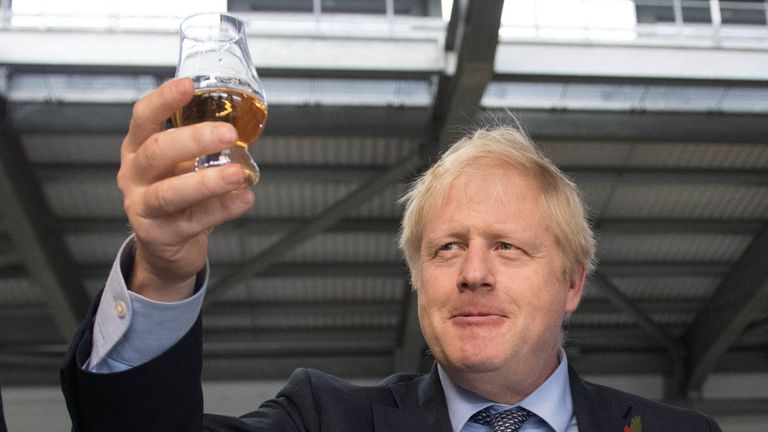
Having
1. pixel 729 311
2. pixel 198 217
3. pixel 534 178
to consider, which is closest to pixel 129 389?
pixel 198 217

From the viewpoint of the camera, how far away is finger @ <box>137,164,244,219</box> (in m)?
0.98

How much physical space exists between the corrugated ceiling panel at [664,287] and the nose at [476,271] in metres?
9.79

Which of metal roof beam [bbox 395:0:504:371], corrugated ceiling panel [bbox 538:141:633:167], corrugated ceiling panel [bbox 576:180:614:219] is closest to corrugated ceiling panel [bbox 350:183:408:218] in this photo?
metal roof beam [bbox 395:0:504:371]

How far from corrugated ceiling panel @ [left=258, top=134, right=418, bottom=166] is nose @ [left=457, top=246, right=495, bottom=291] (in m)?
6.83

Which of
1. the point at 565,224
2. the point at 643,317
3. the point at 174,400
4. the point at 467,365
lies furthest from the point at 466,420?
the point at 643,317

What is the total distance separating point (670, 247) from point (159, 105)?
10399mm

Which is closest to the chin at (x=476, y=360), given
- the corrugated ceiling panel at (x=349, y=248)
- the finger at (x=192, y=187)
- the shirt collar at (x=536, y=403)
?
the shirt collar at (x=536, y=403)

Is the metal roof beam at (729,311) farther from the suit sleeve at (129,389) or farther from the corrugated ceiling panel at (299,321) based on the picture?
the suit sleeve at (129,389)

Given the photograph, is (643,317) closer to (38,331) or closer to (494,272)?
(38,331)

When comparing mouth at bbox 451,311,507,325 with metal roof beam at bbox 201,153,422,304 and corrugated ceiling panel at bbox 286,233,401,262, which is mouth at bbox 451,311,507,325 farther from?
corrugated ceiling panel at bbox 286,233,401,262

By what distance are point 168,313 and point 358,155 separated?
25.9 feet

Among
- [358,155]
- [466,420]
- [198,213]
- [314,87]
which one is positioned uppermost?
[198,213]

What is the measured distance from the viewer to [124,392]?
1191mm

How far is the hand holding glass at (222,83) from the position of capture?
1.08m
